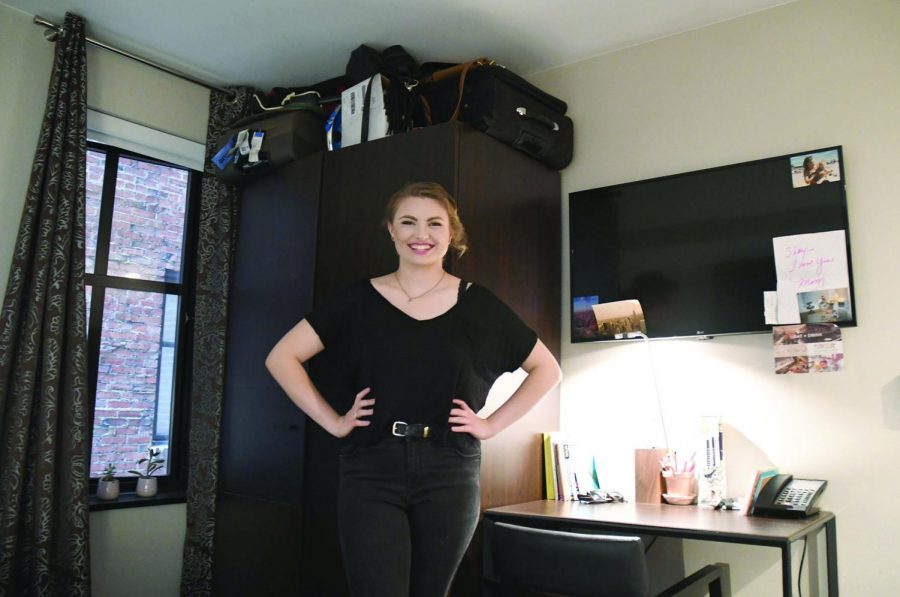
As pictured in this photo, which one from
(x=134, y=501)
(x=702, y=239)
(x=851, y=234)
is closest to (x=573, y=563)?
(x=702, y=239)

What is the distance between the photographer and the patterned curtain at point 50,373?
8.41 ft

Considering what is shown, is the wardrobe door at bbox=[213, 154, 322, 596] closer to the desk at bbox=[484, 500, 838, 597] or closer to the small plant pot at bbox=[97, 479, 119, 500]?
the small plant pot at bbox=[97, 479, 119, 500]

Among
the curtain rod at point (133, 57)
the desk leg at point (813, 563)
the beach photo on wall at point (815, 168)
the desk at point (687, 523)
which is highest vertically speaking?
the curtain rod at point (133, 57)

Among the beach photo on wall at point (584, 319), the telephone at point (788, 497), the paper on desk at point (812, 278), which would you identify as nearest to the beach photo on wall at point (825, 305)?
the paper on desk at point (812, 278)

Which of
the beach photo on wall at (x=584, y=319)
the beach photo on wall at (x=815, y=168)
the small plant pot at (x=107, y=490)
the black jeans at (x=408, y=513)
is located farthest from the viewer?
the small plant pot at (x=107, y=490)

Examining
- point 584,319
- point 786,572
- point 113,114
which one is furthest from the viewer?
point 113,114

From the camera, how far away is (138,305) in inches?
129

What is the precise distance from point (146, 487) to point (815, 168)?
295cm

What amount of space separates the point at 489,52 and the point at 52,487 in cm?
243

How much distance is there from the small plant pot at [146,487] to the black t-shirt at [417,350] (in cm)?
151

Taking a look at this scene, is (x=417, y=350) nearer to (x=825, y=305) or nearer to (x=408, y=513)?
(x=408, y=513)

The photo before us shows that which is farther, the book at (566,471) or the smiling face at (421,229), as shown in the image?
the book at (566,471)

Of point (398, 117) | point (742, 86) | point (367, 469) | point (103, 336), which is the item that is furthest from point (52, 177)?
point (742, 86)

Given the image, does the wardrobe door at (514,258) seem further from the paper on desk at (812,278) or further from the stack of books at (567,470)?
the paper on desk at (812,278)
